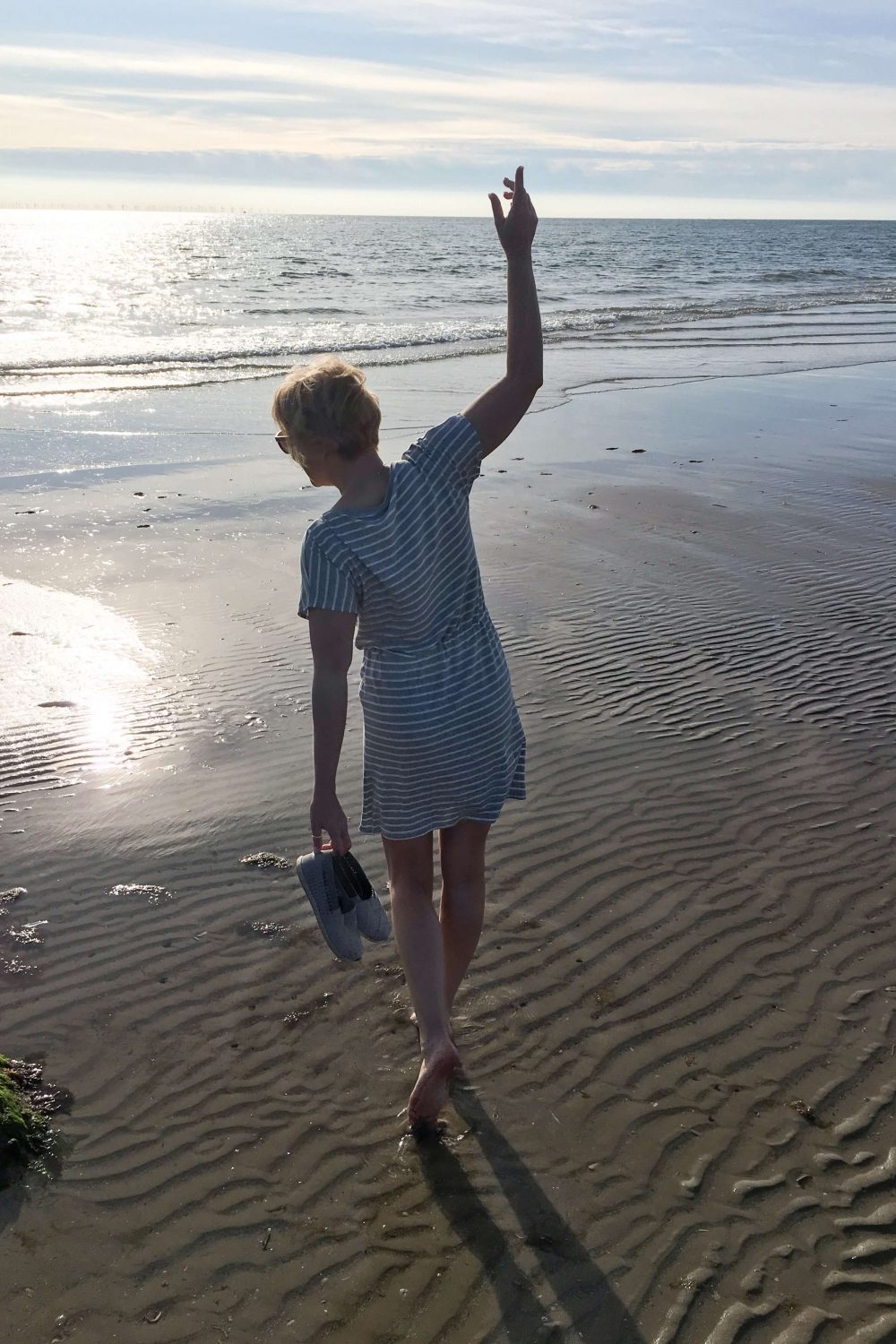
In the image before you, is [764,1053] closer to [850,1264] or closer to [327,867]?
[850,1264]

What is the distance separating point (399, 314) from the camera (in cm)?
3048

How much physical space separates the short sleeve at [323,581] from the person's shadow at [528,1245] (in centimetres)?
151

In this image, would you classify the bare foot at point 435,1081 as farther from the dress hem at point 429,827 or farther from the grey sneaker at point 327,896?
the dress hem at point 429,827

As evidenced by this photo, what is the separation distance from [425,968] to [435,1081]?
292mm

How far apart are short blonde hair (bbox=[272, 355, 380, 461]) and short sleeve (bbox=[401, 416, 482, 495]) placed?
0.61 feet

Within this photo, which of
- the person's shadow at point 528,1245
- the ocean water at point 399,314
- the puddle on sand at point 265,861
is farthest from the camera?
the ocean water at point 399,314

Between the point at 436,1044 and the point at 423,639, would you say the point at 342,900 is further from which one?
the point at 423,639

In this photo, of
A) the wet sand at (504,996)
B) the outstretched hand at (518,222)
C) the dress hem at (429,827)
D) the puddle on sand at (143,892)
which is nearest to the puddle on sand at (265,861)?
the wet sand at (504,996)

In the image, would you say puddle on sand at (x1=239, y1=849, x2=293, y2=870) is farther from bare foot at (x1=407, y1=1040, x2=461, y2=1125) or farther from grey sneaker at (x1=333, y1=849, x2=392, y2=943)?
bare foot at (x1=407, y1=1040, x2=461, y2=1125)

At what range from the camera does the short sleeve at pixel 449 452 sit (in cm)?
279

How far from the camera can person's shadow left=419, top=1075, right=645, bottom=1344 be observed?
8.32 ft

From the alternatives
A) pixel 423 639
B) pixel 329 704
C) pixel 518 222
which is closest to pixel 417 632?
pixel 423 639

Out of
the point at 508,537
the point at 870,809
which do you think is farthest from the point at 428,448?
the point at 508,537

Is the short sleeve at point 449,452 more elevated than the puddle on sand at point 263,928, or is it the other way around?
the short sleeve at point 449,452
